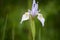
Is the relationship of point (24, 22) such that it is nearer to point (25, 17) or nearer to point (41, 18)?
point (25, 17)

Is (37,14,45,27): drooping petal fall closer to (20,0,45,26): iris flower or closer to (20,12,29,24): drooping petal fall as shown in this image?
(20,0,45,26): iris flower

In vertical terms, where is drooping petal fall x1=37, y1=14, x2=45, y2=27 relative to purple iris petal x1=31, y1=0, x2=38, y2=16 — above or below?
below

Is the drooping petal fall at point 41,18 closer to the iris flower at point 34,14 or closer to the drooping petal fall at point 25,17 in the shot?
the iris flower at point 34,14

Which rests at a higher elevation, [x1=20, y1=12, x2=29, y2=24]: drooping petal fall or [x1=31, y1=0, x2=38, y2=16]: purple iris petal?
[x1=31, y1=0, x2=38, y2=16]: purple iris petal

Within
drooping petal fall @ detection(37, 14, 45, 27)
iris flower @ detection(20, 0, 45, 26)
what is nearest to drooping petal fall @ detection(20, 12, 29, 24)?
iris flower @ detection(20, 0, 45, 26)

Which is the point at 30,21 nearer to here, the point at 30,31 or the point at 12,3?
the point at 30,31

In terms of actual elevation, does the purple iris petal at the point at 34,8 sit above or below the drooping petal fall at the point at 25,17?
above

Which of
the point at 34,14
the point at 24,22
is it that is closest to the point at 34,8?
the point at 34,14

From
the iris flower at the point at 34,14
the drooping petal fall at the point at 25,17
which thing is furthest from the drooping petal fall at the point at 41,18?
the drooping petal fall at the point at 25,17
